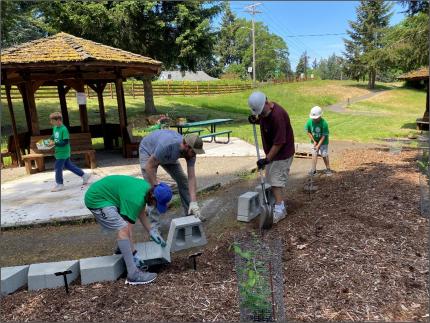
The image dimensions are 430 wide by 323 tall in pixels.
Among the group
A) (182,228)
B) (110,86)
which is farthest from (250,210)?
(110,86)

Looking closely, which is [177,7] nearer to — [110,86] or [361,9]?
[110,86]

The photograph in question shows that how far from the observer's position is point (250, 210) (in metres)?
5.61

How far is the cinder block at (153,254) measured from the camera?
3.93 meters

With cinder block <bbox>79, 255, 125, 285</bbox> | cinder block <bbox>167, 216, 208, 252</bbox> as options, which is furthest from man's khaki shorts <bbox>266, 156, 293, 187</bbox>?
cinder block <bbox>79, 255, 125, 285</bbox>

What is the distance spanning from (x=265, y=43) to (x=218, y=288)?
103 m

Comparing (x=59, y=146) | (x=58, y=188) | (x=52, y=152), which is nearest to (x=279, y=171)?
(x=59, y=146)

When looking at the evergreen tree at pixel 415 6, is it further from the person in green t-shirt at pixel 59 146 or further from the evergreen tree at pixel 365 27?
the evergreen tree at pixel 365 27

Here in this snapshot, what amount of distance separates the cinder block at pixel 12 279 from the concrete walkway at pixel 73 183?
2.10m

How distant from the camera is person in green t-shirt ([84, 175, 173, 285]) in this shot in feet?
11.7

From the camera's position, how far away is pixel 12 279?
149 inches

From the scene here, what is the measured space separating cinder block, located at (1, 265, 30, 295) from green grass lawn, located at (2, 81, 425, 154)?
11.0 m

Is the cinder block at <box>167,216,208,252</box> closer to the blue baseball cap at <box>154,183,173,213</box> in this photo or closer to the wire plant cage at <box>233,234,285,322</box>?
the blue baseball cap at <box>154,183,173,213</box>

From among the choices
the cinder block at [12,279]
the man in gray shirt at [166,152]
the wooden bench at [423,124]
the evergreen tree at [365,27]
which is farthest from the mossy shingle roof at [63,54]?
the evergreen tree at [365,27]

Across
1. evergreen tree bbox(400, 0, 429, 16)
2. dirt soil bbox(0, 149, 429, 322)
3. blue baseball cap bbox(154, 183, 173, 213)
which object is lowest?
dirt soil bbox(0, 149, 429, 322)
